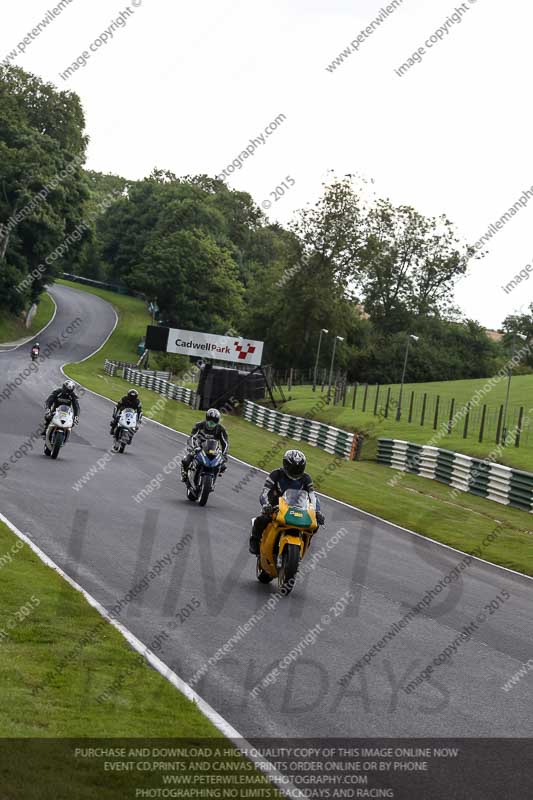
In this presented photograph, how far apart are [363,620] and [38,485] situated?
31.7 ft

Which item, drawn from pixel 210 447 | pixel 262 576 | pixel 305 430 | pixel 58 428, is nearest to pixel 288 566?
pixel 262 576

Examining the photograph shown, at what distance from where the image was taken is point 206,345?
204 ft

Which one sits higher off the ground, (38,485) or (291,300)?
(291,300)

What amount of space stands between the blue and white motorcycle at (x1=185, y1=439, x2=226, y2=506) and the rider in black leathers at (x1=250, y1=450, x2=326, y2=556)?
651cm

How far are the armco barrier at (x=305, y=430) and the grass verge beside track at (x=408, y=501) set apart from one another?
524 mm

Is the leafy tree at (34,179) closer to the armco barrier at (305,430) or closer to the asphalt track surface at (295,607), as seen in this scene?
the armco barrier at (305,430)

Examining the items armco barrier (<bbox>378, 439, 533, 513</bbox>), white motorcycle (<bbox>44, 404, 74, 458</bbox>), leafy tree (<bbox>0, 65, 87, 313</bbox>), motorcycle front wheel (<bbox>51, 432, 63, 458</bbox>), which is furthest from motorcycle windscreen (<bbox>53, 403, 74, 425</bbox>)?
leafy tree (<bbox>0, 65, 87, 313</bbox>)

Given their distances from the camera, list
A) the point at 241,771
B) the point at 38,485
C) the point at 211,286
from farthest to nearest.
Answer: the point at 211,286, the point at 38,485, the point at 241,771

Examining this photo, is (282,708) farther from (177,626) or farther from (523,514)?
(523,514)

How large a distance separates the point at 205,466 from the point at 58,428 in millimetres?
5805

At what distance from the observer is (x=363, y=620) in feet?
35.4

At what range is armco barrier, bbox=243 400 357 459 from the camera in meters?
38.5

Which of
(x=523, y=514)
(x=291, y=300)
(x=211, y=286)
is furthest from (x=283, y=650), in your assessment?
(x=211, y=286)

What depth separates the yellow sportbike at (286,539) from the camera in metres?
11.8
